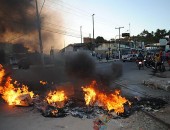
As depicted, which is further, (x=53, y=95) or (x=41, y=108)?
(x=53, y=95)

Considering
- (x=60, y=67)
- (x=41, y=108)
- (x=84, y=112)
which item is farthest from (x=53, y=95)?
(x=60, y=67)

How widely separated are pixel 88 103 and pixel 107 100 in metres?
0.80

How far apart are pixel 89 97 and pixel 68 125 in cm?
245

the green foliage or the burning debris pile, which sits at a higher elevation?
the green foliage

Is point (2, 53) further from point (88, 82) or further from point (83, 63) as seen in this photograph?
point (88, 82)

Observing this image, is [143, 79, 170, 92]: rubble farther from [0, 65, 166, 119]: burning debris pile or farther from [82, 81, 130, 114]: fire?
[82, 81, 130, 114]: fire

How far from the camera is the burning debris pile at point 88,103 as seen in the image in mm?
7823

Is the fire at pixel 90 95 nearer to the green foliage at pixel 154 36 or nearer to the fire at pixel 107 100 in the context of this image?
the fire at pixel 107 100

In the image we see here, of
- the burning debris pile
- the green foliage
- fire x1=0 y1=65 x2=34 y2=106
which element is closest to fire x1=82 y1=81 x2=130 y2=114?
the burning debris pile

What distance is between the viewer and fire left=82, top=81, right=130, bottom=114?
7.90m

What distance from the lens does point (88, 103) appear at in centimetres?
882

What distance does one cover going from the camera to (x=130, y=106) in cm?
824

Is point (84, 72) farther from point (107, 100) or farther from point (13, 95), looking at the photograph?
point (107, 100)

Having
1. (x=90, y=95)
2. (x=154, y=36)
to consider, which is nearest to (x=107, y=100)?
(x=90, y=95)
